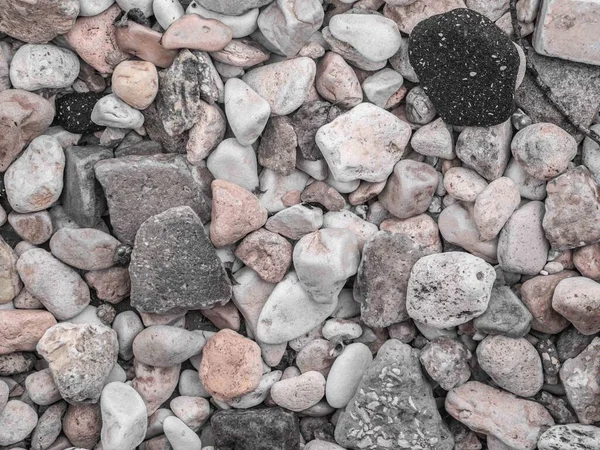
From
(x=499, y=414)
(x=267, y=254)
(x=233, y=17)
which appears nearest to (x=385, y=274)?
(x=267, y=254)

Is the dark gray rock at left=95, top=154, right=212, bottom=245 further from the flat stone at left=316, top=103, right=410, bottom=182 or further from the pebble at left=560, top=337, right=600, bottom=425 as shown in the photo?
the pebble at left=560, top=337, right=600, bottom=425

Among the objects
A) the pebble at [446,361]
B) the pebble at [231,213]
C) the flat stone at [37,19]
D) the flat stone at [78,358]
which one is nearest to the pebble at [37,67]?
the flat stone at [37,19]

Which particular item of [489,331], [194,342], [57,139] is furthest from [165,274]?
[489,331]

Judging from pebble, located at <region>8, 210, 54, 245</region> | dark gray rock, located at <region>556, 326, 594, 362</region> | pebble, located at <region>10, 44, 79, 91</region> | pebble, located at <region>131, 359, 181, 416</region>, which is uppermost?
pebble, located at <region>10, 44, 79, 91</region>

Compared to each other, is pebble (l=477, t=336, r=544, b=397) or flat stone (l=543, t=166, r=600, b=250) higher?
flat stone (l=543, t=166, r=600, b=250)

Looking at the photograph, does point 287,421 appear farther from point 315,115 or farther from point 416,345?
point 315,115

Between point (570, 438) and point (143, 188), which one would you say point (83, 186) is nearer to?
point (143, 188)

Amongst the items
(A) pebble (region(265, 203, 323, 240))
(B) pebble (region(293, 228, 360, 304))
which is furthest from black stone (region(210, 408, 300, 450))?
(A) pebble (region(265, 203, 323, 240))
